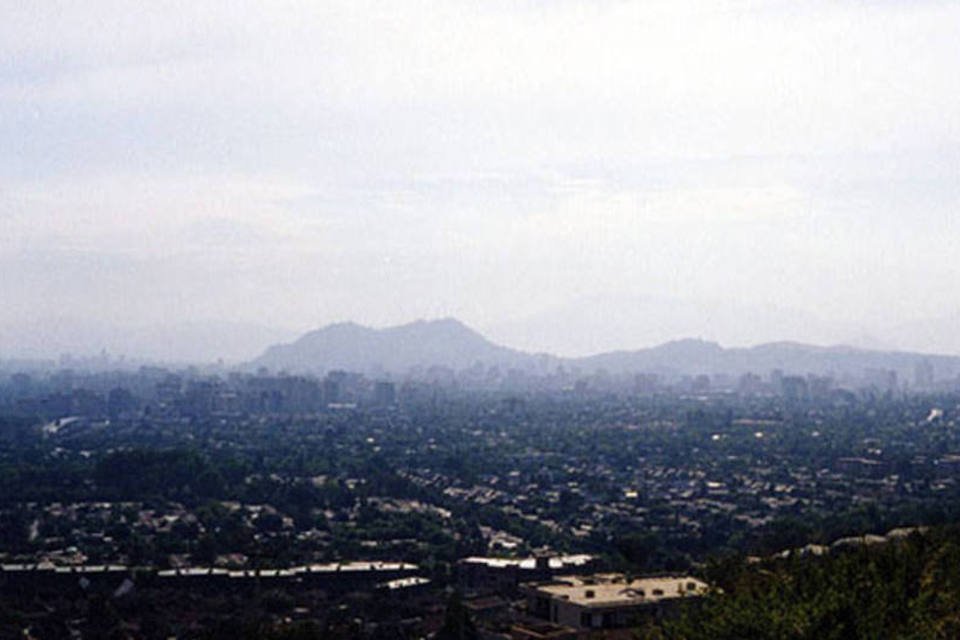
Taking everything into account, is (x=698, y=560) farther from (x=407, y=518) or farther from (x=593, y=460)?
(x=593, y=460)

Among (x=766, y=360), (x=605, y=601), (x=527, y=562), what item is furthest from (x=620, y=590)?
(x=766, y=360)

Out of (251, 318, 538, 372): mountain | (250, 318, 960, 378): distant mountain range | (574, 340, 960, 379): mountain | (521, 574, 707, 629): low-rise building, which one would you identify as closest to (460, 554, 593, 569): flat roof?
(521, 574, 707, 629): low-rise building

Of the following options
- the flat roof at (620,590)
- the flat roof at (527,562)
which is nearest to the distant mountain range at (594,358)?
the flat roof at (527,562)

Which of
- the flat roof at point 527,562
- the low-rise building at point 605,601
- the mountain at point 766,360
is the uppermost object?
the mountain at point 766,360

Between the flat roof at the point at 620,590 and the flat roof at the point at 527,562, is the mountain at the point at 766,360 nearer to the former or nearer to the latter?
the flat roof at the point at 527,562

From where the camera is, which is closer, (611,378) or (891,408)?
(891,408)

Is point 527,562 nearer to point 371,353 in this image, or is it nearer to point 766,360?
point 766,360

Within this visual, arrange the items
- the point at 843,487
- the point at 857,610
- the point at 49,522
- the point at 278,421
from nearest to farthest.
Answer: the point at 857,610, the point at 49,522, the point at 843,487, the point at 278,421

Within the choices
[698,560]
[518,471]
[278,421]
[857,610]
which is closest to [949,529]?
[698,560]
